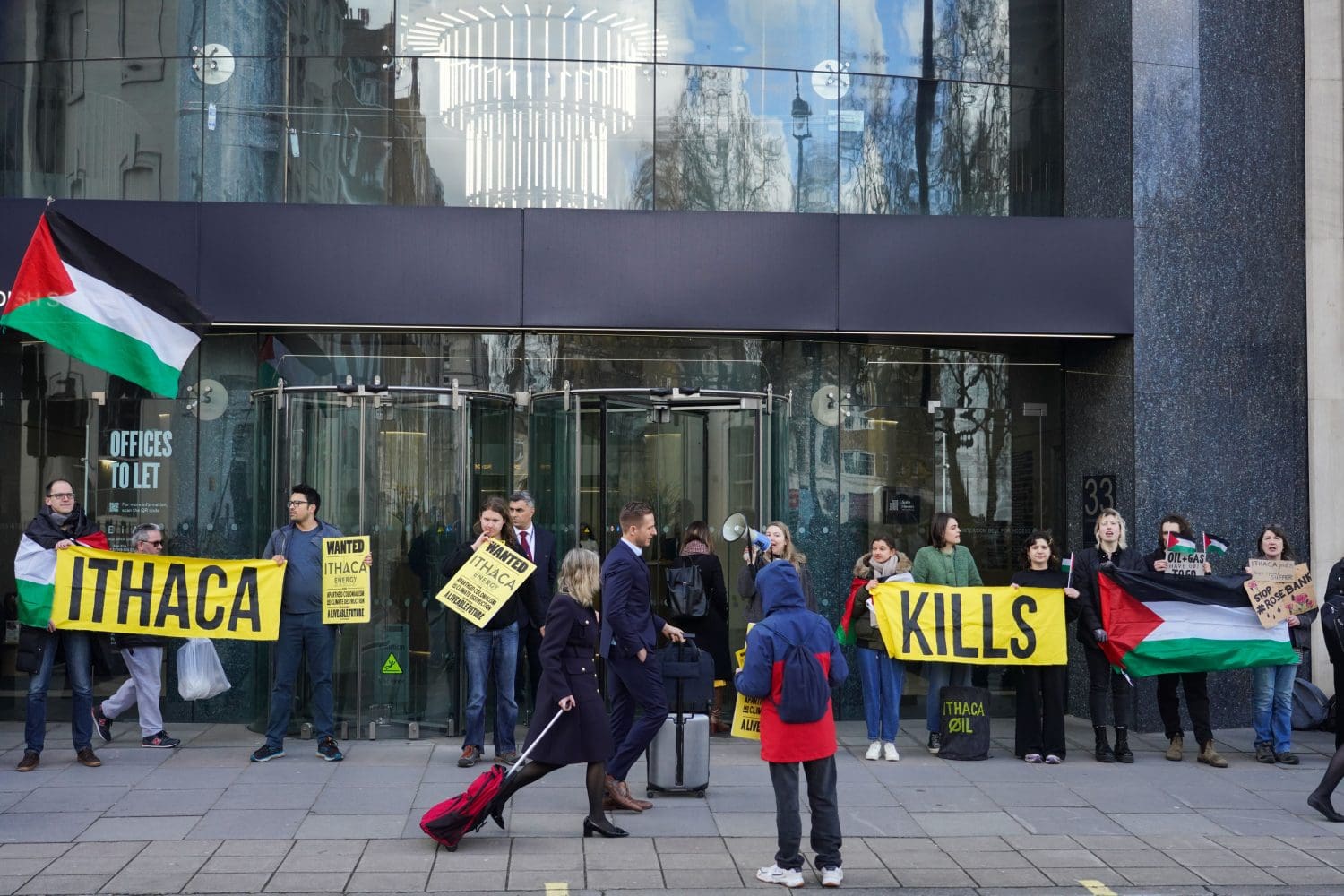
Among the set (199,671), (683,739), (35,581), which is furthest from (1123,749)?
(35,581)

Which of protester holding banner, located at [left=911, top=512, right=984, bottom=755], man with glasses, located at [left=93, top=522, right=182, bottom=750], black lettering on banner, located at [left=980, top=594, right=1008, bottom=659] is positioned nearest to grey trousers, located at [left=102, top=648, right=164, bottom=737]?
man with glasses, located at [left=93, top=522, right=182, bottom=750]

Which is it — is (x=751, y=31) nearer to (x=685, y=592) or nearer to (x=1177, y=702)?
(x=685, y=592)

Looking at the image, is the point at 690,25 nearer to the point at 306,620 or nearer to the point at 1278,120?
the point at 1278,120

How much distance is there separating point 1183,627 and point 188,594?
7.82m

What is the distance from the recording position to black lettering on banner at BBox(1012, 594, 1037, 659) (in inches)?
422

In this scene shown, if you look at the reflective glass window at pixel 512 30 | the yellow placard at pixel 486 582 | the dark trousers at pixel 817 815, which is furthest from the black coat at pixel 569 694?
the reflective glass window at pixel 512 30

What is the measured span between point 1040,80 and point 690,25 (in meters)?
3.43

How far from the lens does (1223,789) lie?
970cm

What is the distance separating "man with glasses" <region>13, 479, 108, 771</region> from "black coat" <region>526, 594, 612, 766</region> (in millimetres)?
4193

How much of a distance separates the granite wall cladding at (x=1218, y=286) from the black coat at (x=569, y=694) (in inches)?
237

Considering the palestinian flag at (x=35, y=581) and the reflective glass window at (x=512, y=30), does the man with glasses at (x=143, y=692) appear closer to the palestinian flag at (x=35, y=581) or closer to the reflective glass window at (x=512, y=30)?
the palestinian flag at (x=35, y=581)

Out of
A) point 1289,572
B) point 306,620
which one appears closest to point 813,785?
point 306,620

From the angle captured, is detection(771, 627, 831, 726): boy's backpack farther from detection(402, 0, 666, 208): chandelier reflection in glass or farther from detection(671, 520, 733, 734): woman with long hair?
detection(402, 0, 666, 208): chandelier reflection in glass

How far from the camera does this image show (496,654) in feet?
33.9
